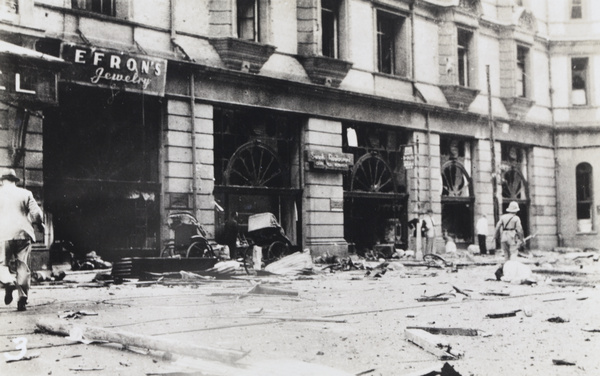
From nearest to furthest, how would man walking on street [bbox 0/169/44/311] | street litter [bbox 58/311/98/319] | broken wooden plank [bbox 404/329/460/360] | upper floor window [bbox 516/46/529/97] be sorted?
broken wooden plank [bbox 404/329/460/360]
street litter [bbox 58/311/98/319]
man walking on street [bbox 0/169/44/311]
upper floor window [bbox 516/46/529/97]

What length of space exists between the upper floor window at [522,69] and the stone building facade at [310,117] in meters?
0.10

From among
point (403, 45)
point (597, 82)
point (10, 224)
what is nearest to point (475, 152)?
point (403, 45)

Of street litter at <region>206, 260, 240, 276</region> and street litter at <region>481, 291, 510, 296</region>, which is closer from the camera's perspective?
street litter at <region>481, 291, 510, 296</region>

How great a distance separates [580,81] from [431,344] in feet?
99.8

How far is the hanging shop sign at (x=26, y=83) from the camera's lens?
45.5 feet

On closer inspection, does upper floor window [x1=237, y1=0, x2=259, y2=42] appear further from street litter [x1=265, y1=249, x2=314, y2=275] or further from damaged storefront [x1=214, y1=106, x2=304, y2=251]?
street litter [x1=265, y1=249, x2=314, y2=275]

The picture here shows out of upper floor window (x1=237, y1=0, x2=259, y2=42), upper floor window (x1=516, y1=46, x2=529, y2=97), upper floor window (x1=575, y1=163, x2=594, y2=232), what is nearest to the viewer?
upper floor window (x1=237, y1=0, x2=259, y2=42)

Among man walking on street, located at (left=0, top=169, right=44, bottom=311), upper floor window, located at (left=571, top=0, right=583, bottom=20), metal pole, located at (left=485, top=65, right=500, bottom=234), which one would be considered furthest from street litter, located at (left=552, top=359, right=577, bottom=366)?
upper floor window, located at (left=571, top=0, right=583, bottom=20)

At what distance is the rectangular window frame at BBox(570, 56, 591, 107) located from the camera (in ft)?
110

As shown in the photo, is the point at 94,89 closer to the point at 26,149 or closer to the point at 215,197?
the point at 26,149

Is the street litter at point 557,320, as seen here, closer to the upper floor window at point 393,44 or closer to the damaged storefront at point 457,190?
the upper floor window at point 393,44

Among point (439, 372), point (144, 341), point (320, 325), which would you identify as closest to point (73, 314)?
Result: point (144, 341)

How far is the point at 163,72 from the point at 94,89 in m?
1.88

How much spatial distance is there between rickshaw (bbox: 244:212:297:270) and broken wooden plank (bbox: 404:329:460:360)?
11.3 m
